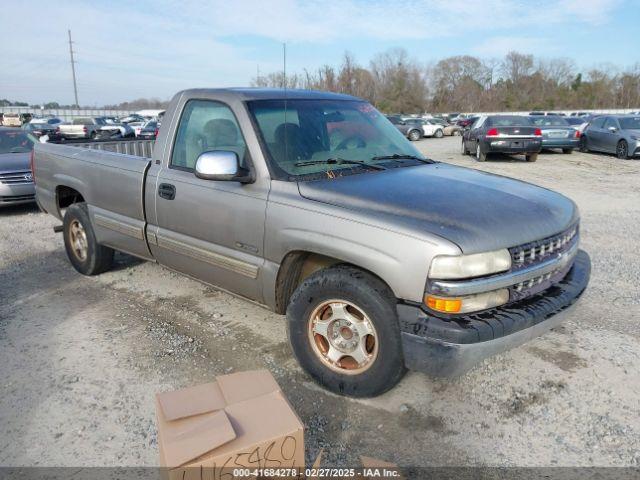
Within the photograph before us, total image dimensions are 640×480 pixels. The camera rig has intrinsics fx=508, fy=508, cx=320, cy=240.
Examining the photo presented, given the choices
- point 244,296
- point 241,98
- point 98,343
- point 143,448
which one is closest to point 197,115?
point 241,98

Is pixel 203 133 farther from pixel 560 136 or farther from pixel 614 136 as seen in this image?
pixel 614 136

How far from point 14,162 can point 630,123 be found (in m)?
18.4

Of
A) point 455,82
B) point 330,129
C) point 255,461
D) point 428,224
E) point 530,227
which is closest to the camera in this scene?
point 255,461

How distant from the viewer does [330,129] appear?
3.89m

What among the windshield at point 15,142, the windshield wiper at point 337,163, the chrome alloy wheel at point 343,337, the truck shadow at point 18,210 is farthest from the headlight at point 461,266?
the windshield at point 15,142

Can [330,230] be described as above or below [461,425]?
above

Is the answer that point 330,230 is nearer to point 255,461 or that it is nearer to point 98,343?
point 255,461

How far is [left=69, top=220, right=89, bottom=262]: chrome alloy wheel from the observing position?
Result: 537cm

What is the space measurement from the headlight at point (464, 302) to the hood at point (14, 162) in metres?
8.80

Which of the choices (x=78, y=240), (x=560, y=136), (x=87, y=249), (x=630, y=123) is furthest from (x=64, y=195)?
(x=630, y=123)

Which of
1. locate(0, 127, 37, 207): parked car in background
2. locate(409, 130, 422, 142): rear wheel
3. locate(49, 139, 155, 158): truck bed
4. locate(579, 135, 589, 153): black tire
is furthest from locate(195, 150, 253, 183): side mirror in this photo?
locate(409, 130, 422, 142): rear wheel

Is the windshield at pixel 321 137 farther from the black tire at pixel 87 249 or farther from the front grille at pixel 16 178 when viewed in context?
the front grille at pixel 16 178

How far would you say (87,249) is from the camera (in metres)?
5.32

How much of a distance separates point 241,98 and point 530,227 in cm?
218
